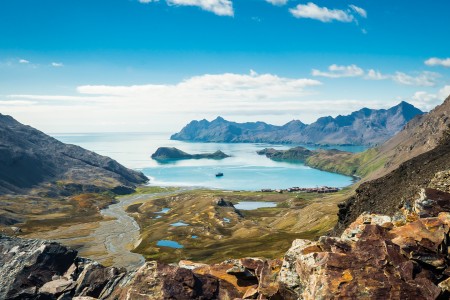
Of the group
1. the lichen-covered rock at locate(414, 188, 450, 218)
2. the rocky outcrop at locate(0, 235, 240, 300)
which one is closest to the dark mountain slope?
the lichen-covered rock at locate(414, 188, 450, 218)

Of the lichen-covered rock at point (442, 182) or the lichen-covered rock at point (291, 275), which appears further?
the lichen-covered rock at point (442, 182)

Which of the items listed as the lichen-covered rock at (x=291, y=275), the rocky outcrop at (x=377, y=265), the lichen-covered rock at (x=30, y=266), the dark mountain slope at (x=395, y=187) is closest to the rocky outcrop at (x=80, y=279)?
the lichen-covered rock at (x=30, y=266)

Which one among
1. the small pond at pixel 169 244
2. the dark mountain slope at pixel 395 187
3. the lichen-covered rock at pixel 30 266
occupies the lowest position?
the small pond at pixel 169 244

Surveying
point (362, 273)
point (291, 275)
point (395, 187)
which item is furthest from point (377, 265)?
point (395, 187)

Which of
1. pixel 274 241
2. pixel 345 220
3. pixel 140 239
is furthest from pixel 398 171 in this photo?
pixel 140 239

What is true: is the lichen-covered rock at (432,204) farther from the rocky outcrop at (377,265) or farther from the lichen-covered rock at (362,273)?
the lichen-covered rock at (362,273)

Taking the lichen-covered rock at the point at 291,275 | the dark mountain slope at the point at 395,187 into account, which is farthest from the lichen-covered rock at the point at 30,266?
the dark mountain slope at the point at 395,187

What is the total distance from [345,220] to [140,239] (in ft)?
425

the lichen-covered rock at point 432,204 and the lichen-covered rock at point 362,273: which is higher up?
the lichen-covered rock at point 432,204

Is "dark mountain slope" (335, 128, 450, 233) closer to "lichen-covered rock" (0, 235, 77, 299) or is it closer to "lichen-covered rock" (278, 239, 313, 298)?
"lichen-covered rock" (278, 239, 313, 298)

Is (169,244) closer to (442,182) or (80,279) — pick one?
(80,279)

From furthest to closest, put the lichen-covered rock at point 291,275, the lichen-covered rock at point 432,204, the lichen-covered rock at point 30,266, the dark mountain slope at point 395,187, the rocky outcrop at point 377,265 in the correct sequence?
1. the dark mountain slope at point 395,187
2. the lichen-covered rock at point 30,266
3. the lichen-covered rock at point 432,204
4. the lichen-covered rock at point 291,275
5. the rocky outcrop at point 377,265

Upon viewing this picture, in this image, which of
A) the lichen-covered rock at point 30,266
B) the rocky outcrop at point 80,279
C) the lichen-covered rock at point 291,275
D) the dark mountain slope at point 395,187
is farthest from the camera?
the dark mountain slope at point 395,187

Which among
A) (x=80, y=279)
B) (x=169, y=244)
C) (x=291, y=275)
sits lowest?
(x=169, y=244)
